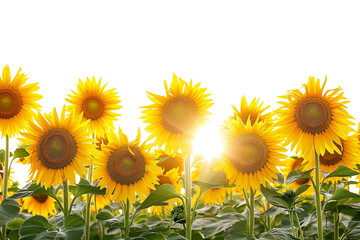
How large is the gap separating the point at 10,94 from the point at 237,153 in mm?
2074

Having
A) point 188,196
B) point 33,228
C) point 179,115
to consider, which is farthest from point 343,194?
point 33,228

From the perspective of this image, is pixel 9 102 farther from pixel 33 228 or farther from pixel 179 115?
pixel 179 115

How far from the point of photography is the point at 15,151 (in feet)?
11.7

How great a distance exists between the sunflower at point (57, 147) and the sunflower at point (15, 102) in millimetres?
671

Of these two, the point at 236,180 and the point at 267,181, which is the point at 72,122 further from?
the point at 267,181

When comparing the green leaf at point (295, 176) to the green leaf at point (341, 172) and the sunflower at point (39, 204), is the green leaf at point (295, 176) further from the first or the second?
the sunflower at point (39, 204)

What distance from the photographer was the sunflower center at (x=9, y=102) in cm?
370

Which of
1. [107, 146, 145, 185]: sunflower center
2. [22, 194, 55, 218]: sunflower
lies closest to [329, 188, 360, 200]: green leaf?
[107, 146, 145, 185]: sunflower center

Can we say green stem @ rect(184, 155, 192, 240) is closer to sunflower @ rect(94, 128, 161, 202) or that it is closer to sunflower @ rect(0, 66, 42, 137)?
sunflower @ rect(94, 128, 161, 202)

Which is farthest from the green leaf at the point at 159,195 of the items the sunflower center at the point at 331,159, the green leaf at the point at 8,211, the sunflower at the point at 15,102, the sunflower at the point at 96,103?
the sunflower center at the point at 331,159

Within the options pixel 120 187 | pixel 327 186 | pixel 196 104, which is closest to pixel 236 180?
pixel 196 104

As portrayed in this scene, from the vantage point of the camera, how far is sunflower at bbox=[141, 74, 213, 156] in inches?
119

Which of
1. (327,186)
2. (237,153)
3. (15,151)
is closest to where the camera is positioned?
(237,153)

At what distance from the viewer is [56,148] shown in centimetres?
310
